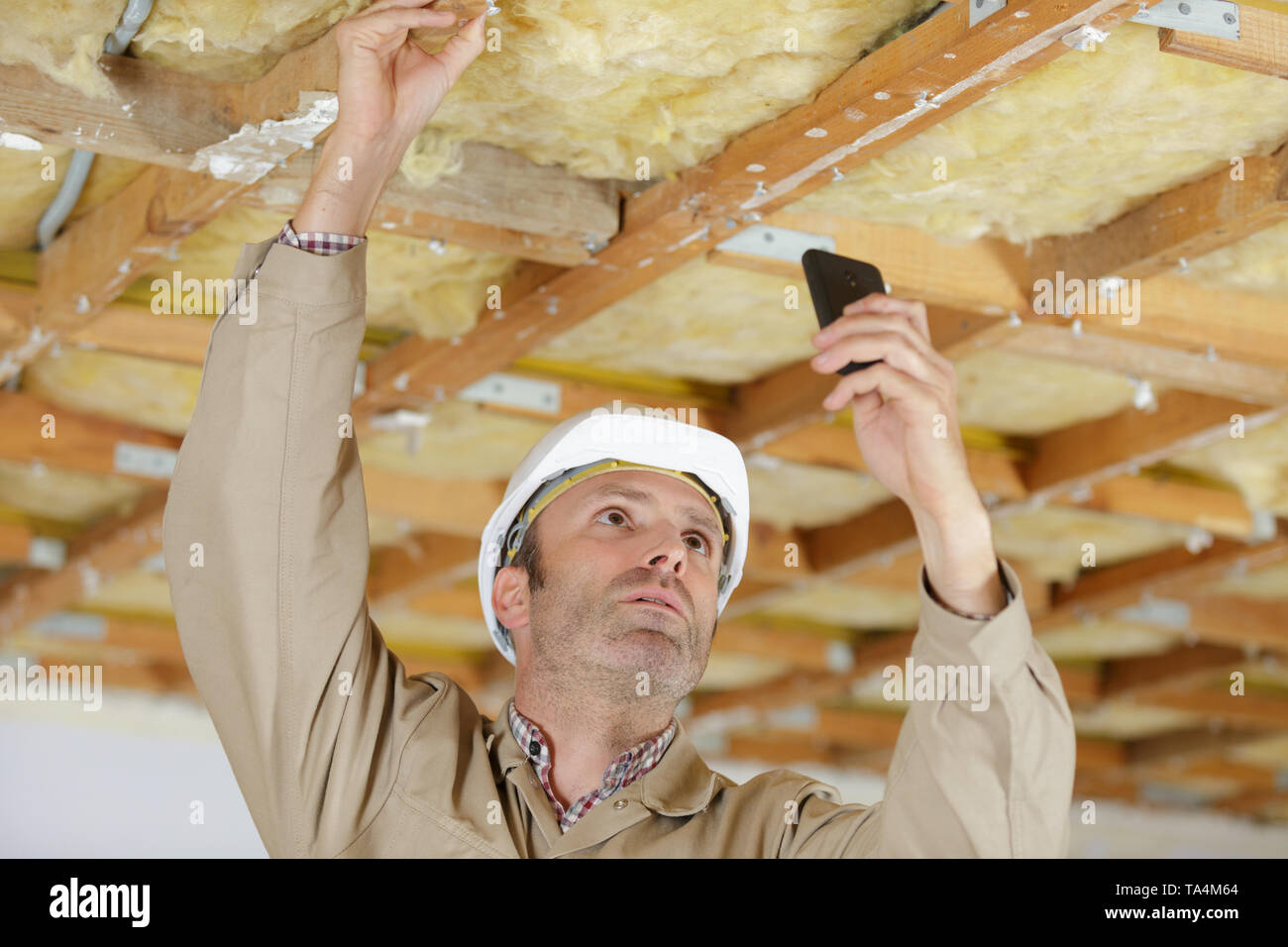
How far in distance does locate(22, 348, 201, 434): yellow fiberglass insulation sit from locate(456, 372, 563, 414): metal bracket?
648 millimetres

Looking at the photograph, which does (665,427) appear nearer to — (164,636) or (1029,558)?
(1029,558)

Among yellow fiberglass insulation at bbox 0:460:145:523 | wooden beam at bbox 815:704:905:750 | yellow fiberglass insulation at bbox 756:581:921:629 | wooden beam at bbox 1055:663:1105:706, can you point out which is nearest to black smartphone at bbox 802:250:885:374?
yellow fiberglass insulation at bbox 0:460:145:523

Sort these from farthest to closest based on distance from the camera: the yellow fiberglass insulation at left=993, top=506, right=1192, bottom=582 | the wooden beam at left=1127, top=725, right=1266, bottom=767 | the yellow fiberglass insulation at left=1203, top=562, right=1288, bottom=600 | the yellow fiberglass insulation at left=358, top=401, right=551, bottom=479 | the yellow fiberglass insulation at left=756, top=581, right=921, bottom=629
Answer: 1. the wooden beam at left=1127, top=725, right=1266, bottom=767
2. the yellow fiberglass insulation at left=756, top=581, right=921, bottom=629
3. the yellow fiberglass insulation at left=1203, top=562, right=1288, bottom=600
4. the yellow fiberglass insulation at left=993, top=506, right=1192, bottom=582
5. the yellow fiberglass insulation at left=358, top=401, right=551, bottom=479

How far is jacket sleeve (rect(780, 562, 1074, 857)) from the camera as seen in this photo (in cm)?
139

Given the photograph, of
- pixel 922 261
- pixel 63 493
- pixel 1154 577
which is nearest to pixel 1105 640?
pixel 1154 577

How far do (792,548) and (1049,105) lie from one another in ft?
7.42

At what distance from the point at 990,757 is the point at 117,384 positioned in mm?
2726

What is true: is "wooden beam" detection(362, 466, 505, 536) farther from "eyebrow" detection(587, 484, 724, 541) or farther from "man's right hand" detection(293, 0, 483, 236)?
"man's right hand" detection(293, 0, 483, 236)

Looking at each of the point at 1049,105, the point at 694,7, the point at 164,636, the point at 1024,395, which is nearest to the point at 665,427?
the point at 694,7

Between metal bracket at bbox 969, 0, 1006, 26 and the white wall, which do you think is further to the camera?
the white wall

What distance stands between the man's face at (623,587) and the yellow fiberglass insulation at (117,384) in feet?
5.45

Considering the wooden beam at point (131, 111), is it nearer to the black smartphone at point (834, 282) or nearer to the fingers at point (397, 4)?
the fingers at point (397, 4)

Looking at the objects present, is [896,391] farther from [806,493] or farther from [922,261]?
[806,493]

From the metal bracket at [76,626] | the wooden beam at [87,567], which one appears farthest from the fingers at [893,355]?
the metal bracket at [76,626]
